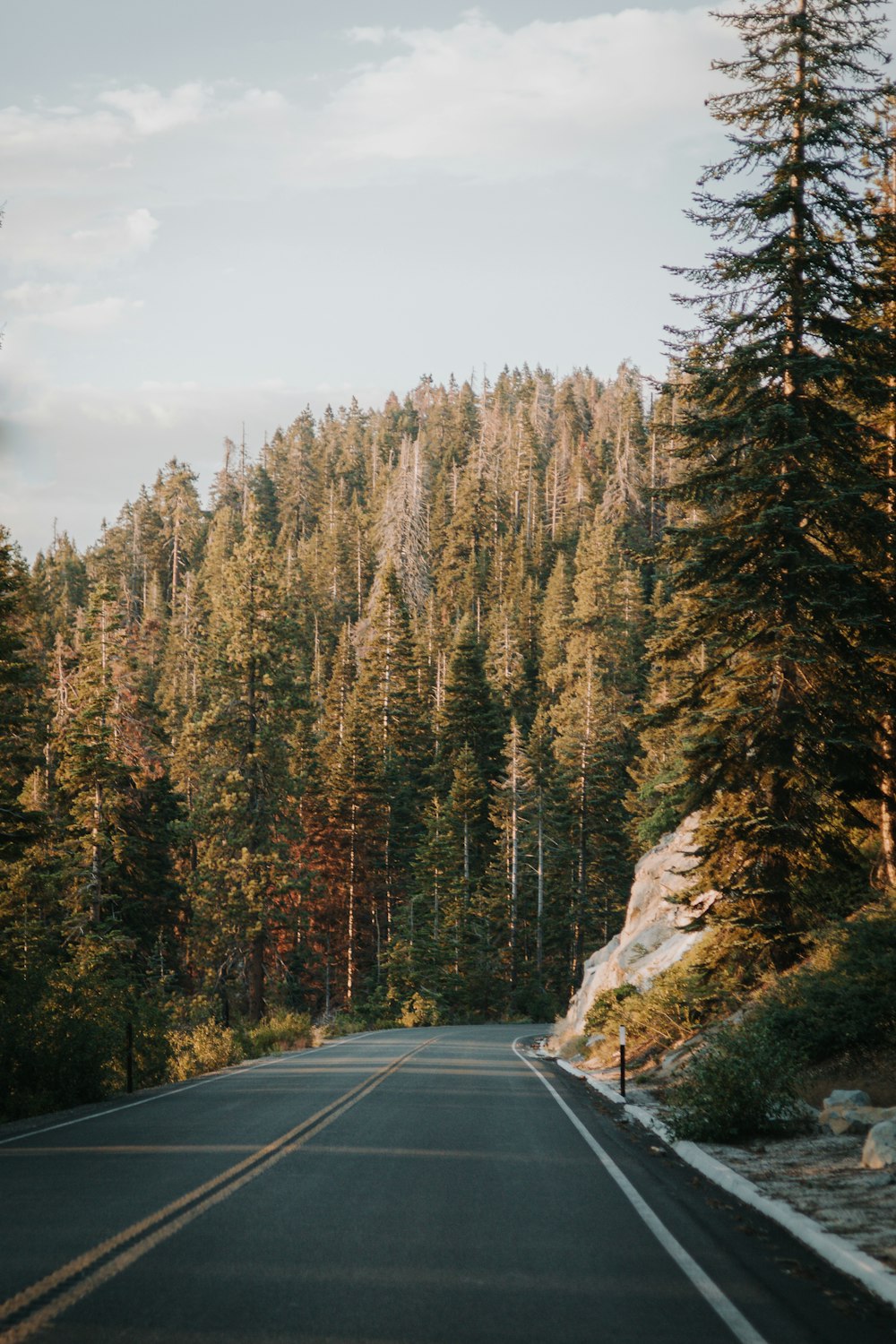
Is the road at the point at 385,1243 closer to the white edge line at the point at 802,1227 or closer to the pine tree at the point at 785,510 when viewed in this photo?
the white edge line at the point at 802,1227

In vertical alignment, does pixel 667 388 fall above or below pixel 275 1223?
above

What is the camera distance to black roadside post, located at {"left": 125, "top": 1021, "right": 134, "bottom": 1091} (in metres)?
16.2

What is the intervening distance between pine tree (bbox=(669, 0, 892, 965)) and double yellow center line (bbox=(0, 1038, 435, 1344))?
9.52m

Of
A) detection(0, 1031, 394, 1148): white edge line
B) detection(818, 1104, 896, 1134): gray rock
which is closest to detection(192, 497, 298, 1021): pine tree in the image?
detection(0, 1031, 394, 1148): white edge line

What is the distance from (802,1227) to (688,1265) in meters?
1.20

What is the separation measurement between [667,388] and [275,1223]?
14.3 meters

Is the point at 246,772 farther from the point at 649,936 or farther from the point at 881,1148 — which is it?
the point at 881,1148

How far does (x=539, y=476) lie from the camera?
14062 cm

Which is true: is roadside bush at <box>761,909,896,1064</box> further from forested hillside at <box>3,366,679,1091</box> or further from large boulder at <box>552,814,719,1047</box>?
large boulder at <box>552,814,719,1047</box>

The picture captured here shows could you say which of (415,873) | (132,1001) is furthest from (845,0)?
(415,873)

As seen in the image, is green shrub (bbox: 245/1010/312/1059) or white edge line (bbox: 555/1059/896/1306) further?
green shrub (bbox: 245/1010/312/1059)

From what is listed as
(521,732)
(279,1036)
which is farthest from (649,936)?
(521,732)

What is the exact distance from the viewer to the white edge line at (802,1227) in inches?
232

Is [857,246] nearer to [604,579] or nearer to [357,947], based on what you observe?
[357,947]
